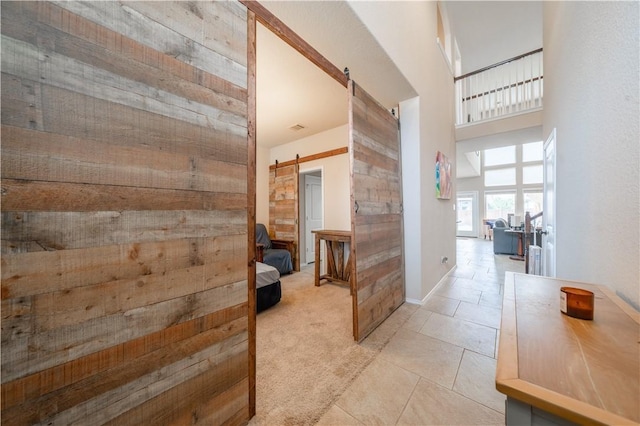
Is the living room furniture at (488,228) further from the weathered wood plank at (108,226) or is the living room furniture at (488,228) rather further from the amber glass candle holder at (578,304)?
the weathered wood plank at (108,226)

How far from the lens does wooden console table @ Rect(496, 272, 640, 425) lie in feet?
1.61

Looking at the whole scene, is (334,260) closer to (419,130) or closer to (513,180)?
(419,130)

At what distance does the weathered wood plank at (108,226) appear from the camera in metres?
0.68

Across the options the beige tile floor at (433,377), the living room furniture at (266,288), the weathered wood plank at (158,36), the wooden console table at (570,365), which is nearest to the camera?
the wooden console table at (570,365)

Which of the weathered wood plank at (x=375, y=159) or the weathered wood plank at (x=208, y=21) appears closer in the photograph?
the weathered wood plank at (x=208, y=21)

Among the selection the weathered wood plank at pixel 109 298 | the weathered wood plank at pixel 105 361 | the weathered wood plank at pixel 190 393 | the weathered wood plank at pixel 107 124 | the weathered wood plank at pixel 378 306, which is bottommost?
the weathered wood plank at pixel 378 306

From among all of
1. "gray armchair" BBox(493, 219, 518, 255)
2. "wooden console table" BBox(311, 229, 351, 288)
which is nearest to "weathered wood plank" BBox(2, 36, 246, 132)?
"wooden console table" BBox(311, 229, 351, 288)

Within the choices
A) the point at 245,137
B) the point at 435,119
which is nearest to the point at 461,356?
the point at 245,137

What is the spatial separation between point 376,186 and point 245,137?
1.50 m

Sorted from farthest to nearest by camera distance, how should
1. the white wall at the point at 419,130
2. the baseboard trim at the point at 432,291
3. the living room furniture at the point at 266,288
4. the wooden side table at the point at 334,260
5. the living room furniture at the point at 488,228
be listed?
1. the living room furniture at the point at 488,228
2. the wooden side table at the point at 334,260
3. the baseboard trim at the point at 432,291
4. the living room furniture at the point at 266,288
5. the white wall at the point at 419,130

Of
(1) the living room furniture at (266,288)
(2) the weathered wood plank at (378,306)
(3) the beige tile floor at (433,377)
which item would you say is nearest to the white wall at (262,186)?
(1) the living room furniture at (266,288)

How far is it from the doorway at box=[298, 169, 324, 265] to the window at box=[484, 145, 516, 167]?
8.46m

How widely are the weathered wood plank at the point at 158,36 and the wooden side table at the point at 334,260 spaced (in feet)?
8.74

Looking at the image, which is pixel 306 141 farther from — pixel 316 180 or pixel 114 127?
pixel 114 127
